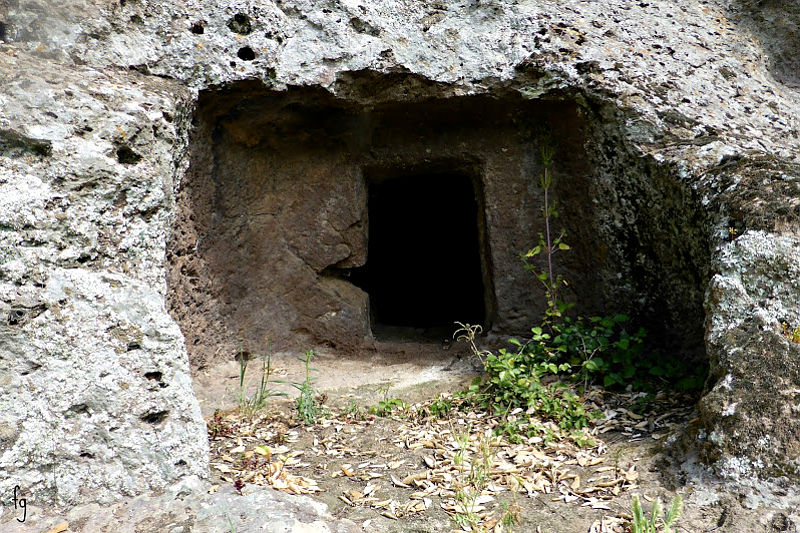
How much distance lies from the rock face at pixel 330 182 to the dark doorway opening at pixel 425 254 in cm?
228

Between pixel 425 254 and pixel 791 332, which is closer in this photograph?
pixel 791 332

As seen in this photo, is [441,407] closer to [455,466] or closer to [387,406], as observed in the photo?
[387,406]

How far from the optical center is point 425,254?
Answer: 24.1 feet

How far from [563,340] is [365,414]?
1180 millimetres

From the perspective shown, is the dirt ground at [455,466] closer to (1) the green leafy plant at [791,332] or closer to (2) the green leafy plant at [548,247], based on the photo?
(1) the green leafy plant at [791,332]

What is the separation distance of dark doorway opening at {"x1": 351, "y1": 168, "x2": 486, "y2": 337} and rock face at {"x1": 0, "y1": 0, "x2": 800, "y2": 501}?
2277 millimetres

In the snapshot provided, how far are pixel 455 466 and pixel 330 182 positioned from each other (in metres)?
2.15

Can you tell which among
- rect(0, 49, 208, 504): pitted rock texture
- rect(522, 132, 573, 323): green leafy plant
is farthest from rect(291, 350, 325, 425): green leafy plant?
rect(522, 132, 573, 323): green leafy plant

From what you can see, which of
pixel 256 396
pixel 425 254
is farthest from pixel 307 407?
pixel 425 254

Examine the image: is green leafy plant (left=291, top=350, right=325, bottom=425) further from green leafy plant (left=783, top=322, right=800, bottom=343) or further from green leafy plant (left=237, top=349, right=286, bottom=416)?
green leafy plant (left=783, top=322, right=800, bottom=343)

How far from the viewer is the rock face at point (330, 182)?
8.13 feet

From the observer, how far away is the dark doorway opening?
6.75m

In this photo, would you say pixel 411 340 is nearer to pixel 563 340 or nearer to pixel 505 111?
pixel 563 340

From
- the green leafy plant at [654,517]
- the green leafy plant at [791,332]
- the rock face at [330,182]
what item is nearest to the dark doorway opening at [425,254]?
the rock face at [330,182]
